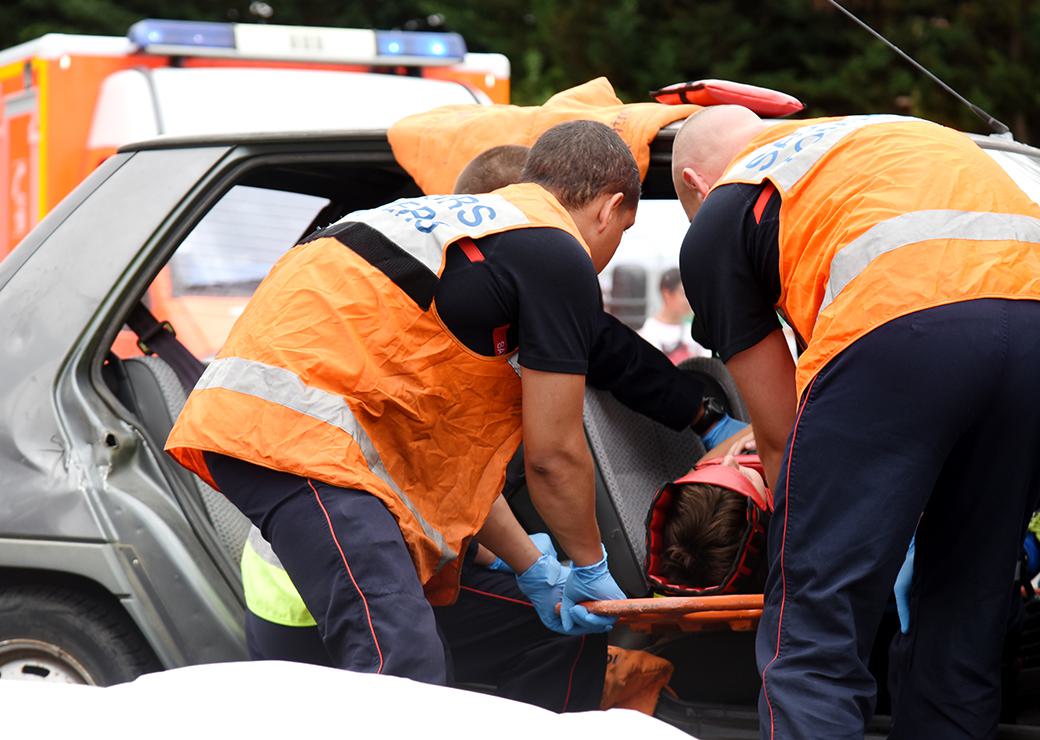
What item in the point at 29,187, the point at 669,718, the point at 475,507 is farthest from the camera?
the point at 29,187

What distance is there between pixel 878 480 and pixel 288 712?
116cm

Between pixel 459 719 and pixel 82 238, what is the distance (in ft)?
6.31

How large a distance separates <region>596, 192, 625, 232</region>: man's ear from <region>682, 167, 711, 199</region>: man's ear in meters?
0.14

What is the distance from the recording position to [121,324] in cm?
321

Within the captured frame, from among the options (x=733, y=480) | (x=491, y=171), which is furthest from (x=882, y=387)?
(x=491, y=171)

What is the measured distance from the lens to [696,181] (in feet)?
9.65

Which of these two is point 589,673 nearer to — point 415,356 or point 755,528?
point 755,528

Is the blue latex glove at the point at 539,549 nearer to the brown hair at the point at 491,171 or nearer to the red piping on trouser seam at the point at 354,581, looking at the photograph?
the red piping on trouser seam at the point at 354,581

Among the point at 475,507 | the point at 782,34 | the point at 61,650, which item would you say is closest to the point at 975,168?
the point at 475,507

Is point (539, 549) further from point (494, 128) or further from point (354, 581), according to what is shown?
point (494, 128)

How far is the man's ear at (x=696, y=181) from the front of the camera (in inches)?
116

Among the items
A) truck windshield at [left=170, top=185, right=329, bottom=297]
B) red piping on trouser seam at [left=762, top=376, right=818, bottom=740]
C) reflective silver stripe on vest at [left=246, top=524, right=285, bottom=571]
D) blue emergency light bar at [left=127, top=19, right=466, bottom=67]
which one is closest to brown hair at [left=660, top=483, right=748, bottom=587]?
red piping on trouser seam at [left=762, top=376, right=818, bottom=740]

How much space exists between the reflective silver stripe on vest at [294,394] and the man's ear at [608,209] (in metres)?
0.70

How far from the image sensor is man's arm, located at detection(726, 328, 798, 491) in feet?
8.79
